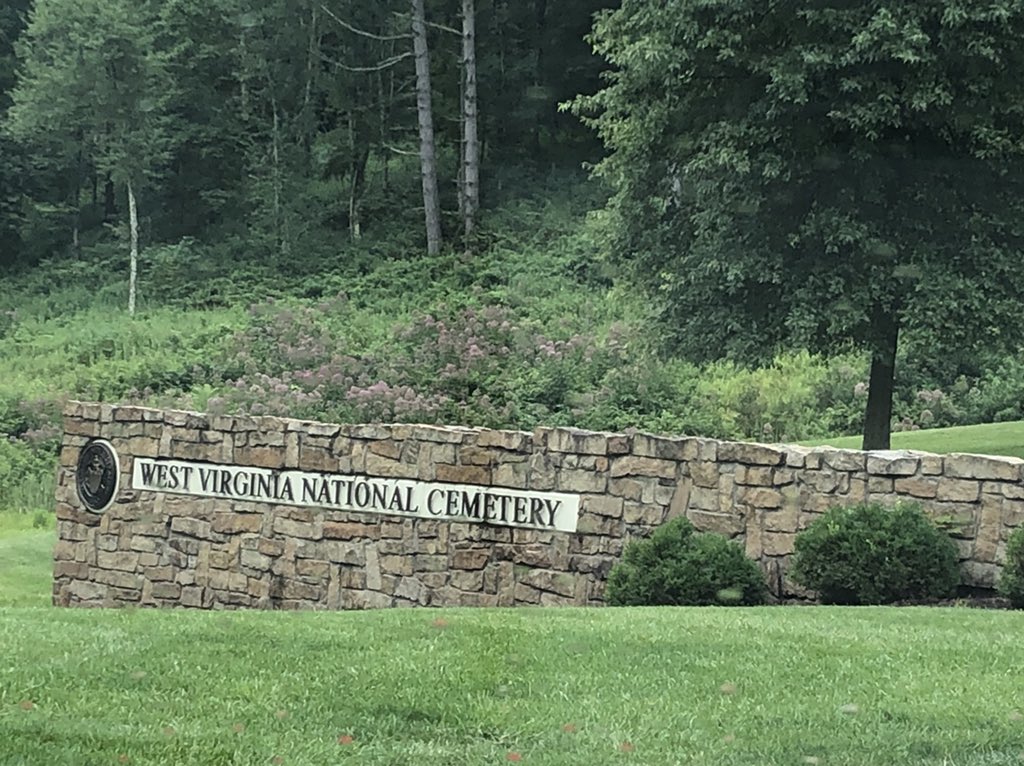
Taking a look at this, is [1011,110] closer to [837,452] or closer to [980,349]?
[980,349]

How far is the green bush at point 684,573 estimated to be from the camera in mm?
8477

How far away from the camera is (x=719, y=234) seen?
12422 mm

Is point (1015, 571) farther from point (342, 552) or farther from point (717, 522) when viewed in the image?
point (342, 552)

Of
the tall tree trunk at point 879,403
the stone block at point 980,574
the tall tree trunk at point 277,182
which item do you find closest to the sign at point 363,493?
the stone block at point 980,574

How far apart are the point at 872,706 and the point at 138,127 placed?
84.8 feet

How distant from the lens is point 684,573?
27.9ft

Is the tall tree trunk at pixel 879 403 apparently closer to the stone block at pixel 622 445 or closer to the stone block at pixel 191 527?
the stone block at pixel 622 445

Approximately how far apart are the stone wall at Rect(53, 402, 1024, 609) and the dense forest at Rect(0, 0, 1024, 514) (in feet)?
9.68

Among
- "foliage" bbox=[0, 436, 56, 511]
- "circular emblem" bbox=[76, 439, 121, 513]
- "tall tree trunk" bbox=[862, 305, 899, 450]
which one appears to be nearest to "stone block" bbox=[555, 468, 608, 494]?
"circular emblem" bbox=[76, 439, 121, 513]

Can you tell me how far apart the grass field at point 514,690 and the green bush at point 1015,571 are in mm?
536

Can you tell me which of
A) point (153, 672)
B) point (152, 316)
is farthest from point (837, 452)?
point (152, 316)

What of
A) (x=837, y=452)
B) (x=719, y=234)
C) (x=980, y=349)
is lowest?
(x=837, y=452)

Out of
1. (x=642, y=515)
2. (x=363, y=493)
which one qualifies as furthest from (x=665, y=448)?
(x=363, y=493)

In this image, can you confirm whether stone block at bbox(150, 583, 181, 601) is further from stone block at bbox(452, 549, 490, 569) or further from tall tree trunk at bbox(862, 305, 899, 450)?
tall tree trunk at bbox(862, 305, 899, 450)
